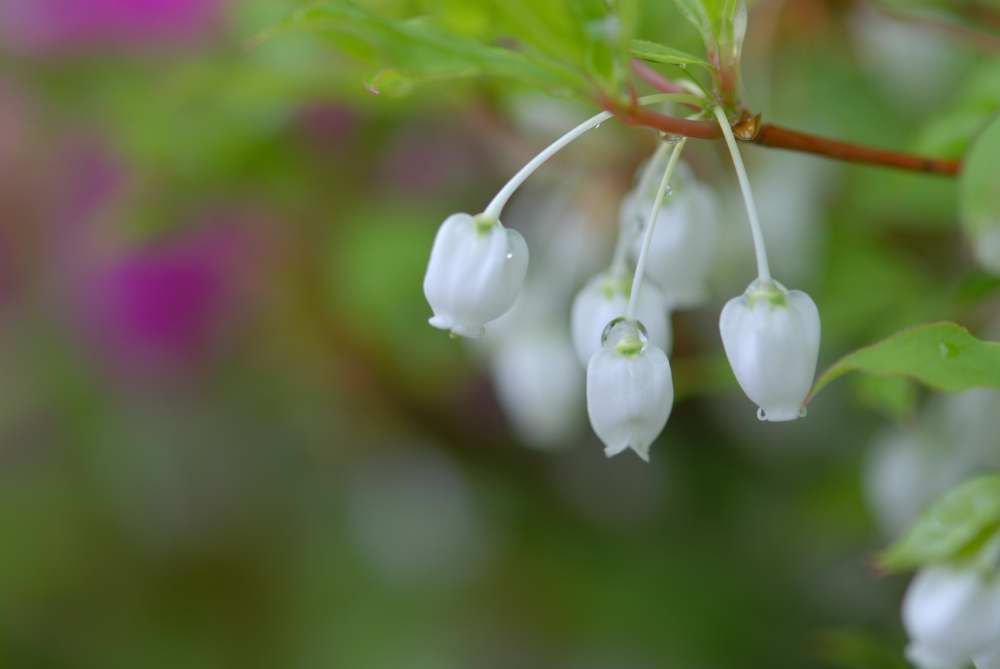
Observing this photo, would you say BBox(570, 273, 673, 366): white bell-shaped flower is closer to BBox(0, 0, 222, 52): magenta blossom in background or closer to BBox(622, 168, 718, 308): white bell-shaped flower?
BBox(622, 168, 718, 308): white bell-shaped flower

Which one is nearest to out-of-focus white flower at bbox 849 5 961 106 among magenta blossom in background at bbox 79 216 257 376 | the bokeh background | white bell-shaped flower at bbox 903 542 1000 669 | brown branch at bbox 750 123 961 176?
the bokeh background

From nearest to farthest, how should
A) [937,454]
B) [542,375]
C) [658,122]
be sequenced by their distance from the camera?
[658,122] → [937,454] → [542,375]

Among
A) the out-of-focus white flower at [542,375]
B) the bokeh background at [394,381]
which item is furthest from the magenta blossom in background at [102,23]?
the out-of-focus white flower at [542,375]

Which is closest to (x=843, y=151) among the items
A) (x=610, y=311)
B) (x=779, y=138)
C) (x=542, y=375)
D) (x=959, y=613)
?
(x=779, y=138)

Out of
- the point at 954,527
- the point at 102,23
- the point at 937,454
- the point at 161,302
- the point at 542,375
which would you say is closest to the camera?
the point at 954,527

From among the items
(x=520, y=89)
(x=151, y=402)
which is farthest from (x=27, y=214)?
(x=520, y=89)

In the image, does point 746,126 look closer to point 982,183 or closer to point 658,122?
point 658,122

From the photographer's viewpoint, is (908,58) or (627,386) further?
(908,58)

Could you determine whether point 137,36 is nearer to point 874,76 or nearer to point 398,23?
point 874,76

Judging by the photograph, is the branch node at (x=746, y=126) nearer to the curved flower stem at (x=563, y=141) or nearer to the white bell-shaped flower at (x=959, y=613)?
the curved flower stem at (x=563, y=141)
